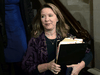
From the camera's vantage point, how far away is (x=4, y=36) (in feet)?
2.85

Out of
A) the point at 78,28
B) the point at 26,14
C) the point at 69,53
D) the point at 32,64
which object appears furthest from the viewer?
the point at 78,28

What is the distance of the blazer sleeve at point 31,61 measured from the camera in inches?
29.3

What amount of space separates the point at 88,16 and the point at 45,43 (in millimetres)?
572

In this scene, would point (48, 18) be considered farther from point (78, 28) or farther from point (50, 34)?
point (78, 28)

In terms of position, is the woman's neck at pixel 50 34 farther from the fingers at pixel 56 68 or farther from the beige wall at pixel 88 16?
the beige wall at pixel 88 16

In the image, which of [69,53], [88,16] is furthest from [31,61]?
[88,16]

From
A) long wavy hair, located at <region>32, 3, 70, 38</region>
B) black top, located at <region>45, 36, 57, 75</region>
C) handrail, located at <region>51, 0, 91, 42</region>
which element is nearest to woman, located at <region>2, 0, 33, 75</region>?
long wavy hair, located at <region>32, 3, 70, 38</region>

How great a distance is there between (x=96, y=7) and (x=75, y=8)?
0.88ft

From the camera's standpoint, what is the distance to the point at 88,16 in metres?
1.12

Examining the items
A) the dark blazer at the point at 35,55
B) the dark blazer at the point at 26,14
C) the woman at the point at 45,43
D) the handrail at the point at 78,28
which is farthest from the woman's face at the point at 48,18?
the handrail at the point at 78,28

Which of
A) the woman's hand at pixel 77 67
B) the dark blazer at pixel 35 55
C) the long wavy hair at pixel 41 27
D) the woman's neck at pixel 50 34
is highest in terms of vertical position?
the long wavy hair at pixel 41 27

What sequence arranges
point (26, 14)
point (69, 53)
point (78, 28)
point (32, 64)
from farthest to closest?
1. point (78, 28)
2. point (26, 14)
3. point (32, 64)
4. point (69, 53)

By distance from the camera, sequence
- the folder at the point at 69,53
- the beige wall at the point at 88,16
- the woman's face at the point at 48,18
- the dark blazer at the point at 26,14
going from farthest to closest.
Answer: the beige wall at the point at 88,16
the dark blazer at the point at 26,14
the woman's face at the point at 48,18
the folder at the point at 69,53

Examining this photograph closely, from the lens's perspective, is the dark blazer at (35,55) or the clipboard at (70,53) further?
the dark blazer at (35,55)
